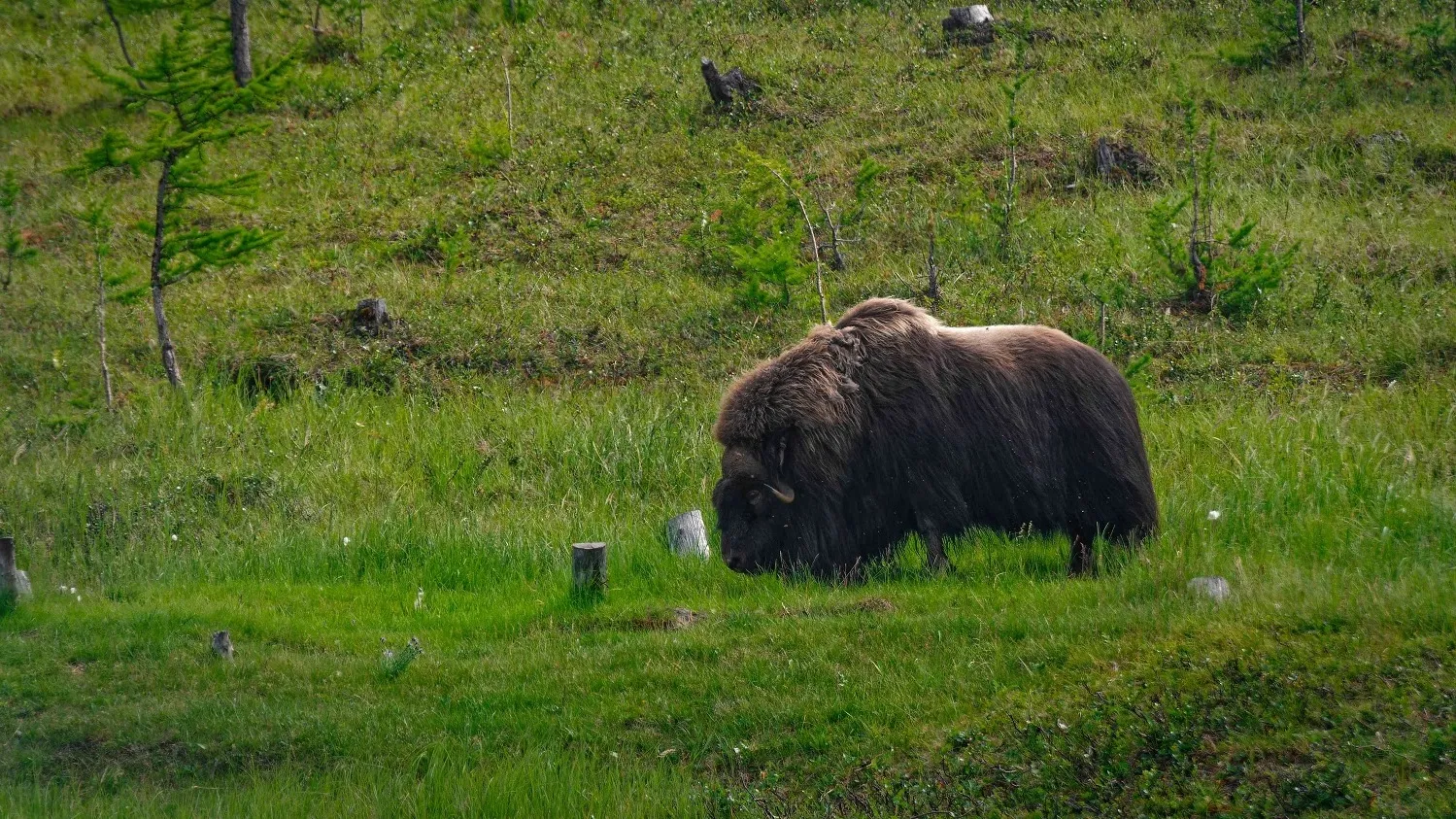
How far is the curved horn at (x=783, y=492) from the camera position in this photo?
9.75 metres

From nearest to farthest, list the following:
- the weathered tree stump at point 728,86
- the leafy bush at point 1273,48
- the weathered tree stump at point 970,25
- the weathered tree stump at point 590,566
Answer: the weathered tree stump at point 590,566, the leafy bush at point 1273,48, the weathered tree stump at point 728,86, the weathered tree stump at point 970,25

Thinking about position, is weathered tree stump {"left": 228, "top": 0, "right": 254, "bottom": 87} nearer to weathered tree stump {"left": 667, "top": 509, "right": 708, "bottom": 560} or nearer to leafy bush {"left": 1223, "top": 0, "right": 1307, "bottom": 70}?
leafy bush {"left": 1223, "top": 0, "right": 1307, "bottom": 70}

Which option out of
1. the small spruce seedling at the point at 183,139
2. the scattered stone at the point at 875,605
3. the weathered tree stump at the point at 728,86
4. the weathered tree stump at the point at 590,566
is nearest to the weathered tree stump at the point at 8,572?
the weathered tree stump at the point at 590,566

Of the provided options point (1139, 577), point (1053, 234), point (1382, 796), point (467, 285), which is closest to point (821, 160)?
point (1053, 234)

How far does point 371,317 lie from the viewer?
55.7 ft

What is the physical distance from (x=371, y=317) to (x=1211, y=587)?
38.0ft

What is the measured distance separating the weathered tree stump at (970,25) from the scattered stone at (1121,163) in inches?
198

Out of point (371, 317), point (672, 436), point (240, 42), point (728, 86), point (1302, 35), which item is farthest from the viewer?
point (240, 42)

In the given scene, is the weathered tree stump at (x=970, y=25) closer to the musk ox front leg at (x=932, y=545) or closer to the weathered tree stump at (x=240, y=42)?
the weathered tree stump at (x=240, y=42)

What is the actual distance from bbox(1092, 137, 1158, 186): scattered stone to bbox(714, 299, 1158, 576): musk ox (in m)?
9.48

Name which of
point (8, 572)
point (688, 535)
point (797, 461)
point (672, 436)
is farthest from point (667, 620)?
point (8, 572)

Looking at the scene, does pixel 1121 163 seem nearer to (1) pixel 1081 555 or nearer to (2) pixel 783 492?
(1) pixel 1081 555

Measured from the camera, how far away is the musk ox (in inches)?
381

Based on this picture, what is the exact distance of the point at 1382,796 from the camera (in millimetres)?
5508
